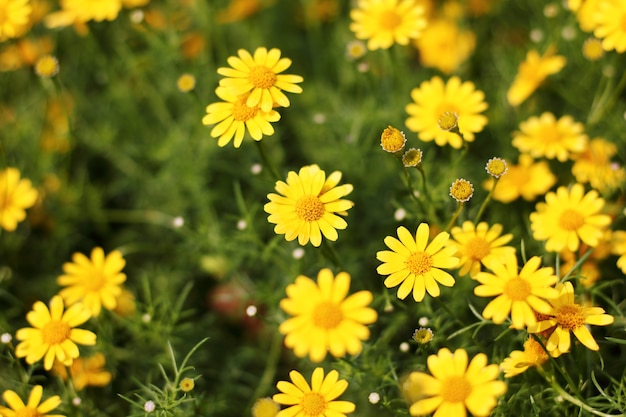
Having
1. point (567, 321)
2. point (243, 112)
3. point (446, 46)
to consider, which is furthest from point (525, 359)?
point (446, 46)

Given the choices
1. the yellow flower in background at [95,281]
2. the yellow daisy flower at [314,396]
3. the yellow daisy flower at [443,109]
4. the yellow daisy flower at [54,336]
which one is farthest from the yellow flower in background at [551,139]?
the yellow daisy flower at [54,336]

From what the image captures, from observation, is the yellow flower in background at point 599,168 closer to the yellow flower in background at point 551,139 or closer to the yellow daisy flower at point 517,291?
the yellow flower in background at point 551,139

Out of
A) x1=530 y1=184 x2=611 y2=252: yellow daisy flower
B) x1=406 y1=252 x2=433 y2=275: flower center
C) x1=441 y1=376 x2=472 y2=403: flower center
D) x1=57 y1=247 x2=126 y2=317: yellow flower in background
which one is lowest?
x1=441 y1=376 x2=472 y2=403: flower center

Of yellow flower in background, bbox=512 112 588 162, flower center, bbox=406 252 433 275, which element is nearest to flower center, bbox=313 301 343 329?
flower center, bbox=406 252 433 275

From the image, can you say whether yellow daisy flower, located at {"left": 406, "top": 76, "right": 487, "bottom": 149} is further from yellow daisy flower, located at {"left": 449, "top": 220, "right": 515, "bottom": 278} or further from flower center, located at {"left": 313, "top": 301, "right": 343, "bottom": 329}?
flower center, located at {"left": 313, "top": 301, "right": 343, "bottom": 329}

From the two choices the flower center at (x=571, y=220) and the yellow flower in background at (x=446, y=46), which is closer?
the flower center at (x=571, y=220)

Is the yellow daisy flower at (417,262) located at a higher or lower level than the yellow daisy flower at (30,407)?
higher

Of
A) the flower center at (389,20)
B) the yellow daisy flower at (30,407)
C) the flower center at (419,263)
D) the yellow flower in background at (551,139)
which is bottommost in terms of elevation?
the yellow daisy flower at (30,407)
